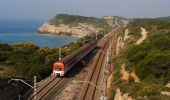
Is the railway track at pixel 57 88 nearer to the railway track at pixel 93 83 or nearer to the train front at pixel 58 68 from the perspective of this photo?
the railway track at pixel 93 83

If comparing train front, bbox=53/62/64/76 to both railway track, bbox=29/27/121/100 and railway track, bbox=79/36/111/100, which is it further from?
railway track, bbox=79/36/111/100

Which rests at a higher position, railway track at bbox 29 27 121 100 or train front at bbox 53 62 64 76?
train front at bbox 53 62 64 76

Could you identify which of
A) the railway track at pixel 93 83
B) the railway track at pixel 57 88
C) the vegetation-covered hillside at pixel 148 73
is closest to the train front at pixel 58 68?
the railway track at pixel 57 88

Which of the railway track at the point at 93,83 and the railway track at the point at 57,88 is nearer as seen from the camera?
the railway track at the point at 57,88

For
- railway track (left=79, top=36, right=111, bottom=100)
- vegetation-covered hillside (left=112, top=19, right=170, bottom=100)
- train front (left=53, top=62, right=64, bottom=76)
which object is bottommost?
railway track (left=79, top=36, right=111, bottom=100)

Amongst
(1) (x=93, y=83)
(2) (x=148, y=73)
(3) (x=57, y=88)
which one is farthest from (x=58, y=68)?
(2) (x=148, y=73)

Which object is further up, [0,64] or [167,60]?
[167,60]

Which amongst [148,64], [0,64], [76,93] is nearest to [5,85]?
[76,93]

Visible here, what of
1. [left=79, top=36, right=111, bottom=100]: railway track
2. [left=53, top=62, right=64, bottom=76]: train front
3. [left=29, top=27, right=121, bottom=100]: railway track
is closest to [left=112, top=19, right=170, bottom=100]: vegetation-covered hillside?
[left=79, top=36, right=111, bottom=100]: railway track

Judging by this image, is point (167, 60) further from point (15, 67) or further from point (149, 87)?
point (15, 67)

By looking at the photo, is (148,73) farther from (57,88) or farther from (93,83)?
(57,88)

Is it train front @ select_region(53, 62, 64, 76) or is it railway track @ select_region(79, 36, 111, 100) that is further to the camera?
train front @ select_region(53, 62, 64, 76)
